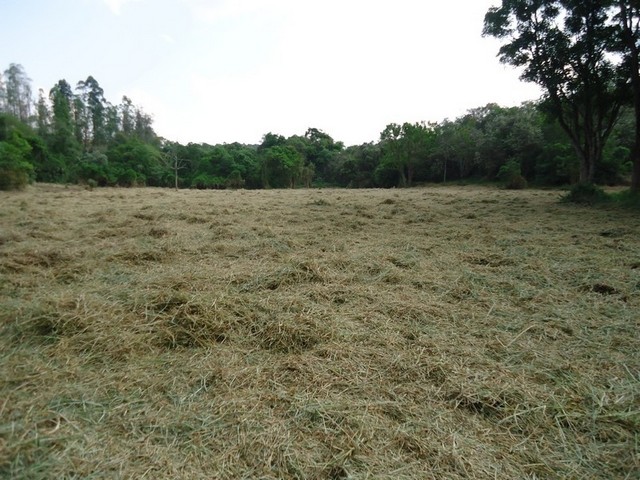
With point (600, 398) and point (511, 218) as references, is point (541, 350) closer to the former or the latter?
point (600, 398)

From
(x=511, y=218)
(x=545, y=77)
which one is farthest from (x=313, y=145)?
(x=511, y=218)

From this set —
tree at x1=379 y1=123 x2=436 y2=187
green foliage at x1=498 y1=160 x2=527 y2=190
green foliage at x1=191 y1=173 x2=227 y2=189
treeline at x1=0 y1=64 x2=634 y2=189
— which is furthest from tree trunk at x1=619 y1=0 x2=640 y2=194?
green foliage at x1=191 y1=173 x2=227 y2=189

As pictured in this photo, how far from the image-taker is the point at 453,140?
35.5 meters

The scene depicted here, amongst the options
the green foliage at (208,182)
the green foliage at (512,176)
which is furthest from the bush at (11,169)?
the green foliage at (512,176)

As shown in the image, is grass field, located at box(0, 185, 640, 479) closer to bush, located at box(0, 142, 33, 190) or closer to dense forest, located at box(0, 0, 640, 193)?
dense forest, located at box(0, 0, 640, 193)

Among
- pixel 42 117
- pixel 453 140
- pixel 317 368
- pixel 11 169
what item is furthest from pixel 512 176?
pixel 42 117

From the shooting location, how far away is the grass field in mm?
1476

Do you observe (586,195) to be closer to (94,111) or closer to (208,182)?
(208,182)

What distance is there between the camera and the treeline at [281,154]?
947 inches

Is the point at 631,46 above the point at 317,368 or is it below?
above

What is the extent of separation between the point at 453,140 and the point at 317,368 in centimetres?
3839

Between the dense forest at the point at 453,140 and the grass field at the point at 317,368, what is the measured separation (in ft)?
36.9

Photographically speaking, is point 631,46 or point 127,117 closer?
point 631,46

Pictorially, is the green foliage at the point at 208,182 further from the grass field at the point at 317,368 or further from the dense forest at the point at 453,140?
the grass field at the point at 317,368
